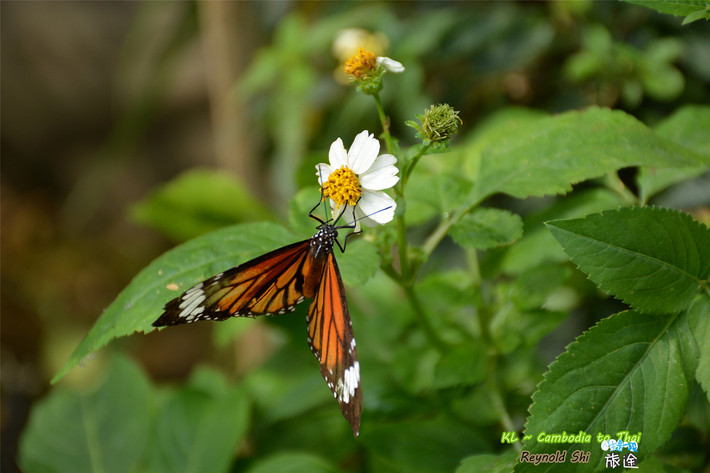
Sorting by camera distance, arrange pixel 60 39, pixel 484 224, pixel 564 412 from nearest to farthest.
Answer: pixel 564 412
pixel 484 224
pixel 60 39

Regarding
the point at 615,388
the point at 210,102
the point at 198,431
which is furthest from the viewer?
the point at 210,102

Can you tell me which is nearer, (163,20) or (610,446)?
(610,446)

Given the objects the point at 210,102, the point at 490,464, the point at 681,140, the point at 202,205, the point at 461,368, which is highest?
the point at 210,102

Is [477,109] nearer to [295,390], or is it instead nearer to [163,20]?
[295,390]

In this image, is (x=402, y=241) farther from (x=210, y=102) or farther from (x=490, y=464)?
(x=210, y=102)

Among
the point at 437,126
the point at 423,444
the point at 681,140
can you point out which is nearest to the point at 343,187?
the point at 437,126

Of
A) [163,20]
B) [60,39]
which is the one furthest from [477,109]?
[60,39]

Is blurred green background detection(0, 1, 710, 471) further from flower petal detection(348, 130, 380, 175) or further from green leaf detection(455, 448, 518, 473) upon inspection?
flower petal detection(348, 130, 380, 175)
